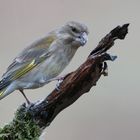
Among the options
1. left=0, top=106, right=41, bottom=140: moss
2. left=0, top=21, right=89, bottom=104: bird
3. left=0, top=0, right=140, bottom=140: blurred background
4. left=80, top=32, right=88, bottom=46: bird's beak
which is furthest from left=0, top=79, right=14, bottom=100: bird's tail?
left=0, top=0, right=140, bottom=140: blurred background

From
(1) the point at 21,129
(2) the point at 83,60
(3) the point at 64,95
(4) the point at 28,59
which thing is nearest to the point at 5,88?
(4) the point at 28,59

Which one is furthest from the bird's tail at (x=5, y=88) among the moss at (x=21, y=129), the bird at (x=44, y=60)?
the moss at (x=21, y=129)

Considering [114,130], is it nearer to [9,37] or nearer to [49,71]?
[9,37]

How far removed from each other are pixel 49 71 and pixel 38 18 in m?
1.99

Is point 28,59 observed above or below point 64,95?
above

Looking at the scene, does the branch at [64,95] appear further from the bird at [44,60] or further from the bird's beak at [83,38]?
the bird's beak at [83,38]

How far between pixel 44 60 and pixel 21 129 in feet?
3.09

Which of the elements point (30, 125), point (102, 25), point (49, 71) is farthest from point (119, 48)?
point (30, 125)

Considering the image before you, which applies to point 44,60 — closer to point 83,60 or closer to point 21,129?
point 21,129

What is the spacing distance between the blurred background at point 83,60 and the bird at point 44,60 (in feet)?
3.62

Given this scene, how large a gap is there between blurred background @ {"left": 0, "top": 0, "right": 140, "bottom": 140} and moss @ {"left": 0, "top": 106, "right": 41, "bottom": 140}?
1918 mm

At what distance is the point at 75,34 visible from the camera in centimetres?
505

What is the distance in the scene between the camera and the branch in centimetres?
387

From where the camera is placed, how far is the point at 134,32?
7172 millimetres
